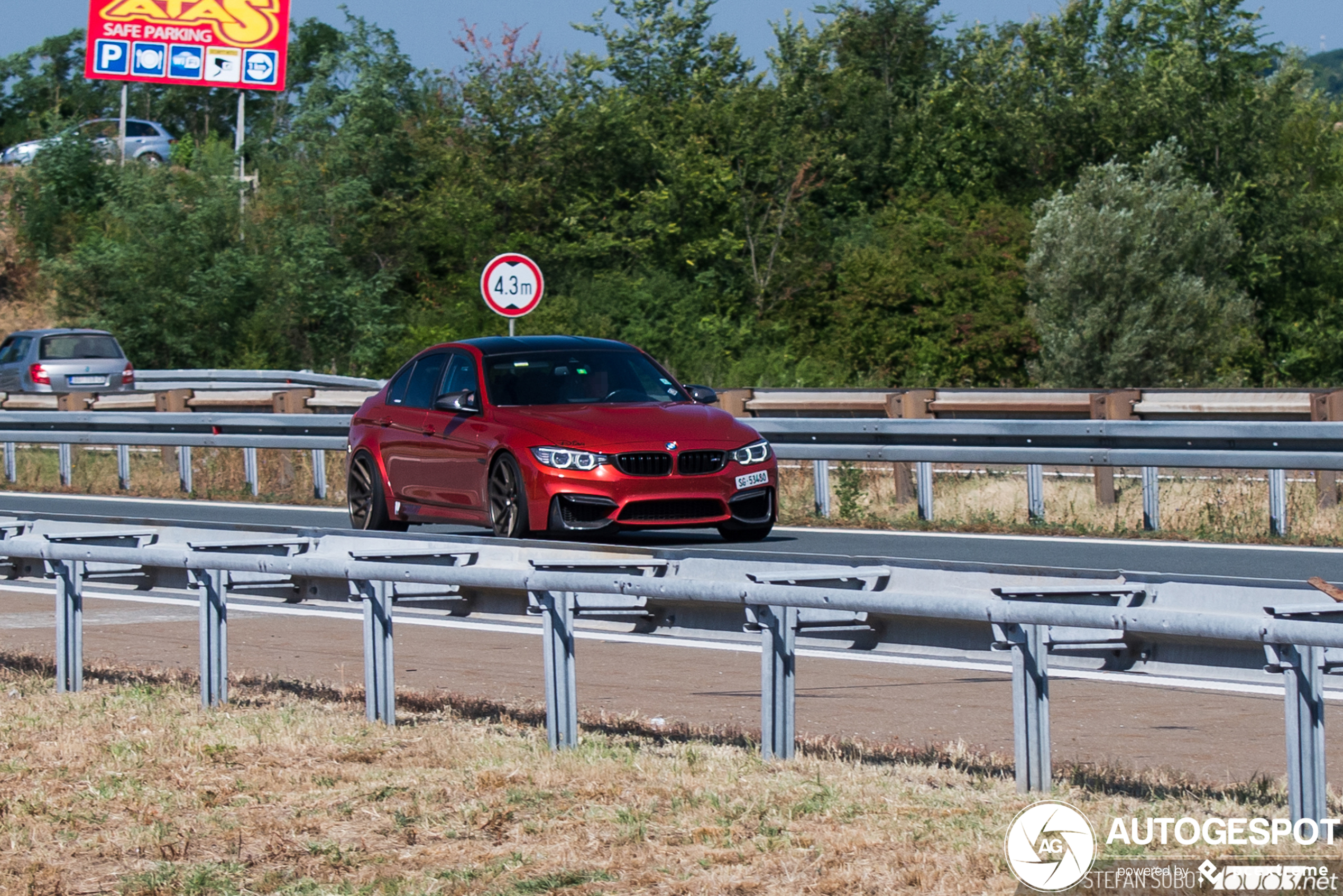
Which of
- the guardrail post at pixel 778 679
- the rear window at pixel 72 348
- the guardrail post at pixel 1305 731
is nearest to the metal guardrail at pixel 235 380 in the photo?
the rear window at pixel 72 348

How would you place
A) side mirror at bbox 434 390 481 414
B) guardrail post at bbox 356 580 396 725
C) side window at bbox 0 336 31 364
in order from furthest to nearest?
side window at bbox 0 336 31 364 → side mirror at bbox 434 390 481 414 → guardrail post at bbox 356 580 396 725

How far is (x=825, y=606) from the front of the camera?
6.32 m

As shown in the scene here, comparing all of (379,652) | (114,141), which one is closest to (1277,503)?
(379,652)

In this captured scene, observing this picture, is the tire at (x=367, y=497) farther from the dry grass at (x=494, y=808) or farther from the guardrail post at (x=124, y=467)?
the guardrail post at (x=124, y=467)

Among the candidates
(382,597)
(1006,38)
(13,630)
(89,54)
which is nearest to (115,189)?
(89,54)

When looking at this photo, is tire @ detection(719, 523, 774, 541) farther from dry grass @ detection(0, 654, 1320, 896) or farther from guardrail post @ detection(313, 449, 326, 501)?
guardrail post @ detection(313, 449, 326, 501)

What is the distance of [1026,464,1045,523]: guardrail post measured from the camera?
53.0 feet

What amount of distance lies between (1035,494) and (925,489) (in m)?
0.99

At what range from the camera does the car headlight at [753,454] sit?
13328 mm

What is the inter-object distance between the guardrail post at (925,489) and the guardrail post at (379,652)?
9.41 meters

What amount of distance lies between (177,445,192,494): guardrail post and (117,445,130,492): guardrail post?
965mm

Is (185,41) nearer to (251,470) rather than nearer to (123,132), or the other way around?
(123,132)

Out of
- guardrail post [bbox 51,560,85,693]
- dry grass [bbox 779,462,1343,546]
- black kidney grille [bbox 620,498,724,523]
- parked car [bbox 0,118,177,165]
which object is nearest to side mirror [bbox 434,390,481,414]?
black kidney grille [bbox 620,498,724,523]

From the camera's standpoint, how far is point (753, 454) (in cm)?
1345
